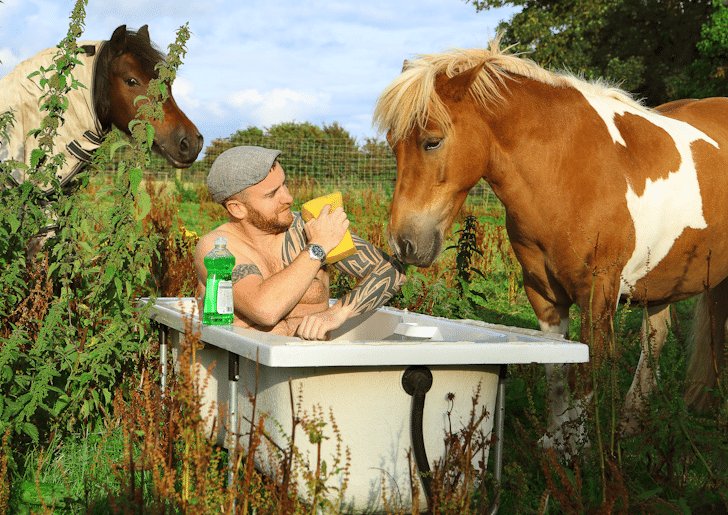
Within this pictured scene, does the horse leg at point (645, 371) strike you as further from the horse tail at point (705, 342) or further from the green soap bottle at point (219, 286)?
the green soap bottle at point (219, 286)

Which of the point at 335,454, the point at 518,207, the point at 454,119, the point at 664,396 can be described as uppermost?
the point at 454,119

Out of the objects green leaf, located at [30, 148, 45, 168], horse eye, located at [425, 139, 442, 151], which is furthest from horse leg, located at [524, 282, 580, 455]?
green leaf, located at [30, 148, 45, 168]

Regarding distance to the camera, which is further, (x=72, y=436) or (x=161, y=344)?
(x=161, y=344)

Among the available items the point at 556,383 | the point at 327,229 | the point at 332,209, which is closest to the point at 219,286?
the point at 327,229

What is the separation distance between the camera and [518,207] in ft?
9.80

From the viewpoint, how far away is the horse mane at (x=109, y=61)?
3740mm

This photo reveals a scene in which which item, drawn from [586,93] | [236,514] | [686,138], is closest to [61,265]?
[236,514]

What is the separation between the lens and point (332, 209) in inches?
106

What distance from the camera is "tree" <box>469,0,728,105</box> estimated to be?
2083 cm

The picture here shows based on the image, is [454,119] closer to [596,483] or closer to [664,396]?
[664,396]

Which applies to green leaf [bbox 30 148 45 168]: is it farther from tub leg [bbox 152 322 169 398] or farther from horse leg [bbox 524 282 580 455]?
horse leg [bbox 524 282 580 455]

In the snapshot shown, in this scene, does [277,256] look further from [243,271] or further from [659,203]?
[659,203]

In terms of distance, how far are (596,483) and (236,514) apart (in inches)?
55.3

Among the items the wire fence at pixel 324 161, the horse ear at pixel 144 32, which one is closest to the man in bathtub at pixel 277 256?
the horse ear at pixel 144 32
